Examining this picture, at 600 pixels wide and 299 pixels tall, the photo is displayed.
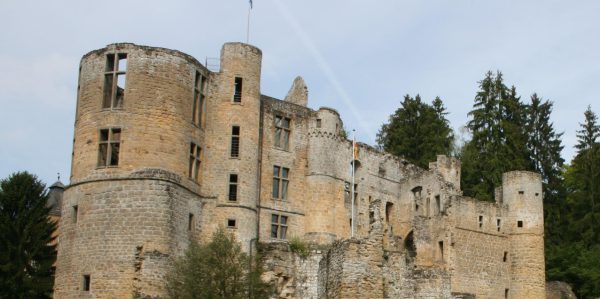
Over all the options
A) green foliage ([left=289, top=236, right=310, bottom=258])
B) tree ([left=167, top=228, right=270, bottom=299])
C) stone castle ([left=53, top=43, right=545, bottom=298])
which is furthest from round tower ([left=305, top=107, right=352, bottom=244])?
tree ([left=167, top=228, right=270, bottom=299])

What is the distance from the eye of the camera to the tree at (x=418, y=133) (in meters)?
65.4

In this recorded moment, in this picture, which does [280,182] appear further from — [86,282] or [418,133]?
[418,133]

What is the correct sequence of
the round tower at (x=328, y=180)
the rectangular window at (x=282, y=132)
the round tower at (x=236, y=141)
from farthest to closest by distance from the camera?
the rectangular window at (x=282, y=132)
the round tower at (x=328, y=180)
the round tower at (x=236, y=141)

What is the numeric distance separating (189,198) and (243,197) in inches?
115

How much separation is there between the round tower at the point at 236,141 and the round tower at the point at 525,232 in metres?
16.1

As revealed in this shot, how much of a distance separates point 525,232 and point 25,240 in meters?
26.6

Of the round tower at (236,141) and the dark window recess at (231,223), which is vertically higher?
the round tower at (236,141)

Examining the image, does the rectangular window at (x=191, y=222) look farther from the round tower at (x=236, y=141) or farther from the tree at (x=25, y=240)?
the tree at (x=25, y=240)

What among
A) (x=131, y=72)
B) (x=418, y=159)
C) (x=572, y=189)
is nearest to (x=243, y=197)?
(x=131, y=72)

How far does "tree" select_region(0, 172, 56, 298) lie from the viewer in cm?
4216

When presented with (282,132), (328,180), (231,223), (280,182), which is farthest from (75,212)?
(328,180)

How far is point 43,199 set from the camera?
45531mm

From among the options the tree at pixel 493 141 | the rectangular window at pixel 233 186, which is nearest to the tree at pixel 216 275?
the rectangular window at pixel 233 186

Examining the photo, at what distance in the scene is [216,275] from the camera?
3300 cm
